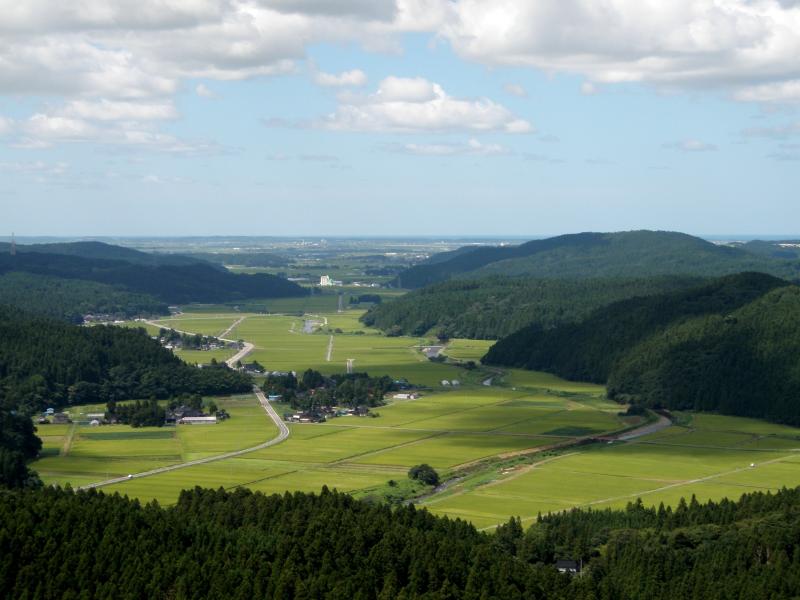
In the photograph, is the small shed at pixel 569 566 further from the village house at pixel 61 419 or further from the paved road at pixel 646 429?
the village house at pixel 61 419

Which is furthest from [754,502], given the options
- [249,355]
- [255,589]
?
[249,355]

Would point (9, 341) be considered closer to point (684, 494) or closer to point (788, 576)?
point (684, 494)

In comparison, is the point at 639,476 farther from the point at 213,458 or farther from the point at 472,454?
the point at 213,458

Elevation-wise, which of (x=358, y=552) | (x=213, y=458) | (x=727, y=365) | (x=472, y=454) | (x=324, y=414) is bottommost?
(x=213, y=458)

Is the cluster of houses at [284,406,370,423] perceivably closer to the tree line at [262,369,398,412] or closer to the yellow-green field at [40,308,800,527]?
the tree line at [262,369,398,412]

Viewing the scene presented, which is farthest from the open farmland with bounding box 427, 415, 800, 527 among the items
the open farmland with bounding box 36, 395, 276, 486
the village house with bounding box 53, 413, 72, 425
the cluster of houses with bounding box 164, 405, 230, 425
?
the village house with bounding box 53, 413, 72, 425

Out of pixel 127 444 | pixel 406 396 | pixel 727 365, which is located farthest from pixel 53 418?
pixel 727 365
